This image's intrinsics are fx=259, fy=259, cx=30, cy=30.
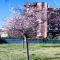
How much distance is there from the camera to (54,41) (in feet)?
151

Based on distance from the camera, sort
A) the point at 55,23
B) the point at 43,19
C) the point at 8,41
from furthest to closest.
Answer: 1. the point at 8,41
2. the point at 43,19
3. the point at 55,23

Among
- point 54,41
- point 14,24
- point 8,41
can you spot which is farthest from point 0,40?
point 14,24

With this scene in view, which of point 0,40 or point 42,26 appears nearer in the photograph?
point 42,26

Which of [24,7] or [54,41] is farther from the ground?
[24,7]

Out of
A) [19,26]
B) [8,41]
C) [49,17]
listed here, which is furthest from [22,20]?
[8,41]

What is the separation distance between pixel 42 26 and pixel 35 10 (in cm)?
97

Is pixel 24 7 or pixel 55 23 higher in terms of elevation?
pixel 24 7

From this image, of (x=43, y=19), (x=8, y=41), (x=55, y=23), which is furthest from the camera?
(x=8, y=41)

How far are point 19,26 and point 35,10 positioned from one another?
1.14 meters

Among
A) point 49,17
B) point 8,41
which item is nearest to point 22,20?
point 49,17

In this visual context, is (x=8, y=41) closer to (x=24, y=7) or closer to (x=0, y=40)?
(x=0, y=40)

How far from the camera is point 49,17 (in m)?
12.3

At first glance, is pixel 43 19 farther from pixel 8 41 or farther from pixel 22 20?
pixel 8 41

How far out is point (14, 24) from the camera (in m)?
13.1
